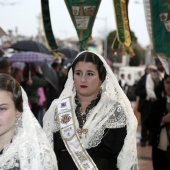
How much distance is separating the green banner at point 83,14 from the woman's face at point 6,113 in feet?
8.41

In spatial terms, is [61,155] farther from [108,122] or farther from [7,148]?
[7,148]

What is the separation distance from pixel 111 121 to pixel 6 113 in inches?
52.8

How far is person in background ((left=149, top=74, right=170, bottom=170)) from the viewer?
4.61 meters

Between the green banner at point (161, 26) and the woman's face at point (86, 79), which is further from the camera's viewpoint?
the green banner at point (161, 26)

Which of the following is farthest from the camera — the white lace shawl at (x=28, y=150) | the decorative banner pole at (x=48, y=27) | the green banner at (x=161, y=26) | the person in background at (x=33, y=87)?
the person in background at (x=33, y=87)

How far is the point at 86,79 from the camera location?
346 centimetres

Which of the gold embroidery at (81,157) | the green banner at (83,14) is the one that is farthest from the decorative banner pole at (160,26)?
the gold embroidery at (81,157)

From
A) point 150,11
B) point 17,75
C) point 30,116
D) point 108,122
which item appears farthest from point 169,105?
point 17,75

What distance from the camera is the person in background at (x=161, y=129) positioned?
182 inches

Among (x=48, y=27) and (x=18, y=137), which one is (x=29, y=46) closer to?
(x=48, y=27)

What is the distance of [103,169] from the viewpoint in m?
3.38

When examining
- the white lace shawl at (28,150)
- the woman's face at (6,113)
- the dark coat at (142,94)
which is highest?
the woman's face at (6,113)

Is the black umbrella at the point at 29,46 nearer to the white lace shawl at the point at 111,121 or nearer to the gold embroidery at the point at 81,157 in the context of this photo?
the white lace shawl at the point at 111,121

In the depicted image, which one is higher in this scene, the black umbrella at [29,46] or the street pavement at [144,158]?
the black umbrella at [29,46]
